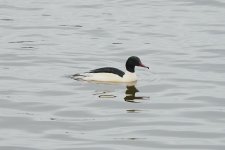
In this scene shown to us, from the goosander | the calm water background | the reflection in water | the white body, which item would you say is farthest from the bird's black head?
the reflection in water

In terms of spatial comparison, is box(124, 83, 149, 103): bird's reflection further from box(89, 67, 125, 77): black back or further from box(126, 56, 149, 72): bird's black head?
box(126, 56, 149, 72): bird's black head

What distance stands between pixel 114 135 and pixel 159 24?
48.0ft

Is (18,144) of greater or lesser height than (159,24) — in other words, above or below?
below

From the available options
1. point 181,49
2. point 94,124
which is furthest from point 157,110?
point 181,49

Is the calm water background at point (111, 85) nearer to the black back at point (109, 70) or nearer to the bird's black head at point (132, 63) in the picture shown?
the black back at point (109, 70)

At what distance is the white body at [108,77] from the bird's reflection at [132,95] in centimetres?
42

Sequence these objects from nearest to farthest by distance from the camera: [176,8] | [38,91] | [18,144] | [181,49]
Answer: [18,144]
[38,91]
[181,49]
[176,8]

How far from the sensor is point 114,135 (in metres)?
18.0

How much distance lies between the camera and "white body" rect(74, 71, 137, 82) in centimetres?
2300

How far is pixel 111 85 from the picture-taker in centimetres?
2320

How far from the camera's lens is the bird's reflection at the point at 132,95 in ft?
70.1

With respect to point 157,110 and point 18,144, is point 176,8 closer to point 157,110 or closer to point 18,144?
point 157,110

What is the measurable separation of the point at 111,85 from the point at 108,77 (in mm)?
245

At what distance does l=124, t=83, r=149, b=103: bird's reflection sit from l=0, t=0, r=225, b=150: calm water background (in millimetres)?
25
